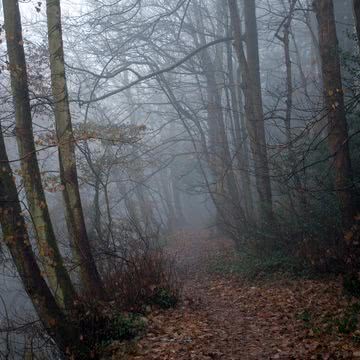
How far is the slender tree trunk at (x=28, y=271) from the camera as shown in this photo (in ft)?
22.9

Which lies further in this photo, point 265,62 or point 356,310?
point 265,62

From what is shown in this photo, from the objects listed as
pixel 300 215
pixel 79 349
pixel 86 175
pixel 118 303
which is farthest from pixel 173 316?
pixel 86 175

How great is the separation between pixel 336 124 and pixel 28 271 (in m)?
6.33

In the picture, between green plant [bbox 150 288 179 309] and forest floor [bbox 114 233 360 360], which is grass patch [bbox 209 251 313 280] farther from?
green plant [bbox 150 288 179 309]

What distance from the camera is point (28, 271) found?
23.3 feet

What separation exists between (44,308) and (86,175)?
27.2 ft

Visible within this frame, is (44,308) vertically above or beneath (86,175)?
beneath

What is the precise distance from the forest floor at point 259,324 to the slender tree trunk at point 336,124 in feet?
5.45

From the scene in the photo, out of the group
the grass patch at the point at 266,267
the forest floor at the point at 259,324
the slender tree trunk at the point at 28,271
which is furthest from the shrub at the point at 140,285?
the grass patch at the point at 266,267

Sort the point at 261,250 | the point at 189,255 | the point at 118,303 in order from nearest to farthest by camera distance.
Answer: the point at 118,303 < the point at 261,250 < the point at 189,255

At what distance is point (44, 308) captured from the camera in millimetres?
6992


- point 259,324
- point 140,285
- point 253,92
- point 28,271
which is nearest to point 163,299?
point 140,285

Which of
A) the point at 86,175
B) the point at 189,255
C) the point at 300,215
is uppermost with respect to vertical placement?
the point at 86,175

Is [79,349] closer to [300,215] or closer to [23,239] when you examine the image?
[23,239]
